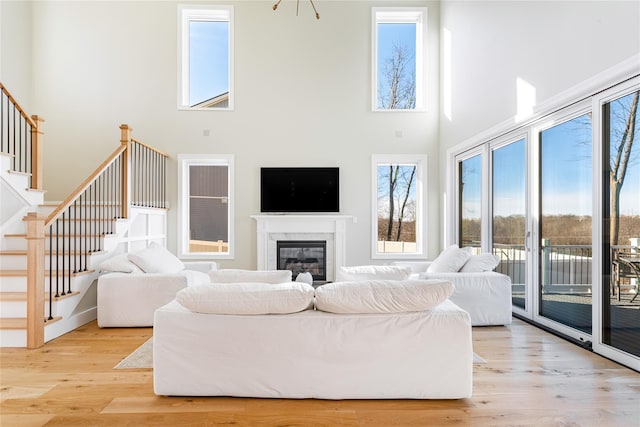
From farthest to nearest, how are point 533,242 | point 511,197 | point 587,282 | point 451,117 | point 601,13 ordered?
1. point 451,117
2. point 511,197
3. point 533,242
4. point 587,282
5. point 601,13

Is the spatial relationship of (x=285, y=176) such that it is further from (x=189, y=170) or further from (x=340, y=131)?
(x=189, y=170)

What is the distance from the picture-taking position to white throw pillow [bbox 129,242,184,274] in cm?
445

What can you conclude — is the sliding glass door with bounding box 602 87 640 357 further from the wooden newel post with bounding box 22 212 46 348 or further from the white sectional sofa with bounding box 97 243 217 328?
the wooden newel post with bounding box 22 212 46 348

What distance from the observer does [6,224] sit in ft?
15.3

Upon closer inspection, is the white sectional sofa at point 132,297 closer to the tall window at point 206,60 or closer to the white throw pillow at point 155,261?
the white throw pillow at point 155,261

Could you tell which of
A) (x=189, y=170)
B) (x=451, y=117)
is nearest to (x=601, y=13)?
(x=451, y=117)

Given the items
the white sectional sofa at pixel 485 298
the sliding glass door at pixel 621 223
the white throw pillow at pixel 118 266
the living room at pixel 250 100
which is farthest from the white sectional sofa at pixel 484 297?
the white throw pillow at pixel 118 266

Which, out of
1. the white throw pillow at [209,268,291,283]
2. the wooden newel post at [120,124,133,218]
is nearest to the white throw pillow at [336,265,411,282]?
the white throw pillow at [209,268,291,283]

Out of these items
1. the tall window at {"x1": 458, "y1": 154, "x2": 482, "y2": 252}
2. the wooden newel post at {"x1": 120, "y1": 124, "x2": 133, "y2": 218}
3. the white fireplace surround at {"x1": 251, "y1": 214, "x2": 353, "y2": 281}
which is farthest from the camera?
the white fireplace surround at {"x1": 251, "y1": 214, "x2": 353, "y2": 281}

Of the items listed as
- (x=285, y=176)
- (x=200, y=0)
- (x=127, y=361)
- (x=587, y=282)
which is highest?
(x=200, y=0)

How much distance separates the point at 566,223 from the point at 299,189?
3975 mm

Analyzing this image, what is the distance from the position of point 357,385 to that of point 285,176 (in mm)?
4644

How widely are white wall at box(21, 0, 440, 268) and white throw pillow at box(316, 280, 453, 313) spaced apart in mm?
4357

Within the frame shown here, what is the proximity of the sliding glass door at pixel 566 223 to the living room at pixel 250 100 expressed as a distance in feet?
7.69
